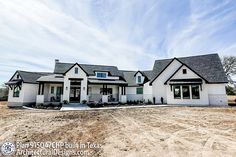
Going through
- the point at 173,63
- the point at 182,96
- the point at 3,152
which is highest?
the point at 173,63

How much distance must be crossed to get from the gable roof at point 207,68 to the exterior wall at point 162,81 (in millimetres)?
600

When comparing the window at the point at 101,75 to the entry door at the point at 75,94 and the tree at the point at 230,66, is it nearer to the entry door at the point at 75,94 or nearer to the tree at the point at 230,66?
the entry door at the point at 75,94

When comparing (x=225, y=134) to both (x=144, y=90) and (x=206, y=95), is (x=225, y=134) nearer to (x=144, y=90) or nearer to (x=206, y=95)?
(x=206, y=95)

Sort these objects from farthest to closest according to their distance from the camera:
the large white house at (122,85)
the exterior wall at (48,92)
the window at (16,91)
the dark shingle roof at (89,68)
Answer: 1. the dark shingle roof at (89,68)
2. the exterior wall at (48,92)
3. the window at (16,91)
4. the large white house at (122,85)

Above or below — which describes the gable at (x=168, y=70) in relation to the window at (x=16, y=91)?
above

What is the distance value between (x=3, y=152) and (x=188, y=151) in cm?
624

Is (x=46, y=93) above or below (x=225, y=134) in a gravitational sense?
above

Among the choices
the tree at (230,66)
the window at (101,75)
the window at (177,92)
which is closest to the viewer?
the window at (177,92)

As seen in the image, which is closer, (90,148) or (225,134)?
(90,148)

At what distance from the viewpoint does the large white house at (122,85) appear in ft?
67.9

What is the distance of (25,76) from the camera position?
23.2 m

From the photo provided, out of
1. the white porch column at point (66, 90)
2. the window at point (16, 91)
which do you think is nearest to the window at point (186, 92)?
the white porch column at point (66, 90)

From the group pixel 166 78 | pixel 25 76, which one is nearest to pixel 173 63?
pixel 166 78

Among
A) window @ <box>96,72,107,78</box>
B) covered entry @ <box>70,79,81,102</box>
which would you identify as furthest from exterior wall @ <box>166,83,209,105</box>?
covered entry @ <box>70,79,81,102</box>
